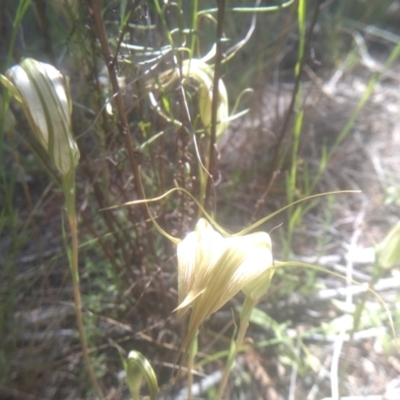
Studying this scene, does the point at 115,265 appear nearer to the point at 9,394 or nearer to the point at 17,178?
the point at 9,394

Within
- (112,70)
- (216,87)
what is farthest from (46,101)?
(216,87)

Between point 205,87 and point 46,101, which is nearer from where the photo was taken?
point 46,101

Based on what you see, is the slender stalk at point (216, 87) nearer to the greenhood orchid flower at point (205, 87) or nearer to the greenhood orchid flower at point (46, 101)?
the greenhood orchid flower at point (205, 87)

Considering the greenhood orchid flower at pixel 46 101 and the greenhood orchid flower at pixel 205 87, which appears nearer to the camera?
the greenhood orchid flower at pixel 46 101

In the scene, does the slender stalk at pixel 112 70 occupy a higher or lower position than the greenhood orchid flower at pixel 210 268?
higher

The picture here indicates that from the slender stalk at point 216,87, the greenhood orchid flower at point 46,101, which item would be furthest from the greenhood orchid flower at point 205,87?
the greenhood orchid flower at point 46,101

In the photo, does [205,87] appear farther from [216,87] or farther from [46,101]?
[46,101]

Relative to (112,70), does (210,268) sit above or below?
below

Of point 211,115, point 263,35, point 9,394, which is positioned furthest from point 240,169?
point 9,394
